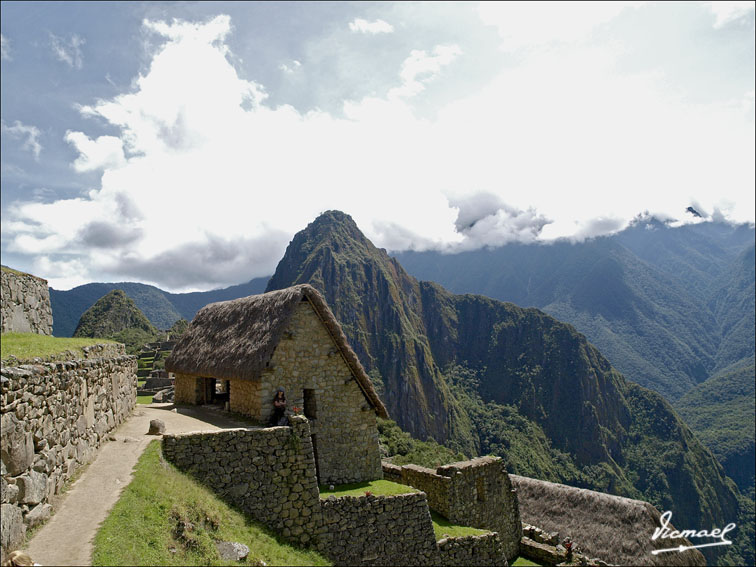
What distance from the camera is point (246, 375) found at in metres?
11.1

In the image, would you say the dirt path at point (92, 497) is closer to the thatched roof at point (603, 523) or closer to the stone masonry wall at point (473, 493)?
the stone masonry wall at point (473, 493)

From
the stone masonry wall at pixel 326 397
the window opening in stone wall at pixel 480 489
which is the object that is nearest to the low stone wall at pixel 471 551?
the window opening in stone wall at pixel 480 489

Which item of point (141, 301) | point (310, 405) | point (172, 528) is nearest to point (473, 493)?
point (310, 405)

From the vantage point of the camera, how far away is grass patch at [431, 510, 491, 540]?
11.3m

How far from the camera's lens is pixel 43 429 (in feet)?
19.9

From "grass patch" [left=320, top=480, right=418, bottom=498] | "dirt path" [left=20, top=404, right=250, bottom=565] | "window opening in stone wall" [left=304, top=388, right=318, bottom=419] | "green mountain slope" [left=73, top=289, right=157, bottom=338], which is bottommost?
"grass patch" [left=320, top=480, right=418, bottom=498]

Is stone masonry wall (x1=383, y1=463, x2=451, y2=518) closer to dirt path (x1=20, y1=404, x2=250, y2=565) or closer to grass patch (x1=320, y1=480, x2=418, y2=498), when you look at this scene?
grass patch (x1=320, y1=480, x2=418, y2=498)

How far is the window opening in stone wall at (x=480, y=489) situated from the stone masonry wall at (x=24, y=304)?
37.7 ft

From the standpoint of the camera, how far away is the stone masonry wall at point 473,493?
1264 centimetres

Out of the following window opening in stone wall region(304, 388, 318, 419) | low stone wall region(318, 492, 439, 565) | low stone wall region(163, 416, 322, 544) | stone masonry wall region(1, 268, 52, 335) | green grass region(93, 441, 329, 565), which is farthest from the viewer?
window opening in stone wall region(304, 388, 318, 419)

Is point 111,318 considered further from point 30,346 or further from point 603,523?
point 30,346

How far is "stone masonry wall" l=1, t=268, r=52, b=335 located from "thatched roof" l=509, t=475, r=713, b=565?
19.2 m

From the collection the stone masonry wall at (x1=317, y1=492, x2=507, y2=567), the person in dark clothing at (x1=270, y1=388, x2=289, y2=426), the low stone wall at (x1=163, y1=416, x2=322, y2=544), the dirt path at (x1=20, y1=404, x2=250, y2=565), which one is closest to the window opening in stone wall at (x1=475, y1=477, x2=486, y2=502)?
the stone masonry wall at (x1=317, y1=492, x2=507, y2=567)

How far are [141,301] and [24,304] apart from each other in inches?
3683
